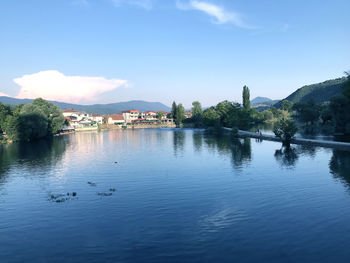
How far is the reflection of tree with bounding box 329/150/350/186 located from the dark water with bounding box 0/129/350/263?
152mm

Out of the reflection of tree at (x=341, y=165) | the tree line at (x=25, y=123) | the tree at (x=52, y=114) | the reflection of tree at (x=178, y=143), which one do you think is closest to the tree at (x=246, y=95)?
the reflection of tree at (x=178, y=143)

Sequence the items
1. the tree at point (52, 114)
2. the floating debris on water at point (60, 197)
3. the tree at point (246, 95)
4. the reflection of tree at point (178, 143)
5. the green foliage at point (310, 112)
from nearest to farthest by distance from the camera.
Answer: the floating debris on water at point (60, 197) → the reflection of tree at point (178, 143) → the tree at point (52, 114) → the green foliage at point (310, 112) → the tree at point (246, 95)

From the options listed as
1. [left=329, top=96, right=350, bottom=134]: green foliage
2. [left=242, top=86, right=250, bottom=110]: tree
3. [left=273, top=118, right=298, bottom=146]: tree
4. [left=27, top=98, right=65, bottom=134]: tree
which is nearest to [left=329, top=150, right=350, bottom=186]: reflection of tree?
[left=273, top=118, right=298, bottom=146]: tree

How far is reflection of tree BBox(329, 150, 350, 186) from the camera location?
37.2 metres

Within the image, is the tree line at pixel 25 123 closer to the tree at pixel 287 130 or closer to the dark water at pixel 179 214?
the dark water at pixel 179 214

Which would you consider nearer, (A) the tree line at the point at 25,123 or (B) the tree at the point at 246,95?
(A) the tree line at the point at 25,123

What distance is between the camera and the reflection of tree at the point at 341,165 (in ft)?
122

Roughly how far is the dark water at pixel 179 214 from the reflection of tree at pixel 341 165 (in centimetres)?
15

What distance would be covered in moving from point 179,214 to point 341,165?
3410cm

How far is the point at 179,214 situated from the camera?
2477cm

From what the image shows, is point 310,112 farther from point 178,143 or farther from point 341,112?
point 178,143

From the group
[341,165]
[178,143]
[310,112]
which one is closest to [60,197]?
[341,165]

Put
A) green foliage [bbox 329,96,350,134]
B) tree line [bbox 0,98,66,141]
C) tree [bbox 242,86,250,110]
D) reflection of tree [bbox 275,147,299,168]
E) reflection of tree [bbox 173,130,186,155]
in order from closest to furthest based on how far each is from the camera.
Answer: reflection of tree [bbox 275,147,299,168]
reflection of tree [bbox 173,130,186,155]
green foliage [bbox 329,96,350,134]
tree line [bbox 0,98,66,141]
tree [bbox 242,86,250,110]

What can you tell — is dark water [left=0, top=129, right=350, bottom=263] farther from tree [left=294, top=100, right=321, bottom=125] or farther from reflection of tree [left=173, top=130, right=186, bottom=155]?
tree [left=294, top=100, right=321, bottom=125]
